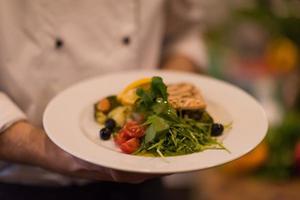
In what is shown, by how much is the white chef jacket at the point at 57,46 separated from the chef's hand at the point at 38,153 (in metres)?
0.03

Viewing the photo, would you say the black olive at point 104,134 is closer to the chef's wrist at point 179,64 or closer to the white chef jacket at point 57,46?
the white chef jacket at point 57,46

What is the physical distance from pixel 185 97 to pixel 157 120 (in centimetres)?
10

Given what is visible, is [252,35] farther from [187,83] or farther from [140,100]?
[140,100]

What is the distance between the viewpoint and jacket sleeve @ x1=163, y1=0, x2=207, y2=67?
1101 millimetres

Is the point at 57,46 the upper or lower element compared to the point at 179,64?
upper

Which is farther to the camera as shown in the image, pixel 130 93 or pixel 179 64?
pixel 179 64

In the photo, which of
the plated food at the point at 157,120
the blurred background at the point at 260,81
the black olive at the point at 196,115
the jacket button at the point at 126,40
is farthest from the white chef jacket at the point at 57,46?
the blurred background at the point at 260,81

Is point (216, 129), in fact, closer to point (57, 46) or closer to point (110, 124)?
point (110, 124)

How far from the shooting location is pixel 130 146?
69 cm

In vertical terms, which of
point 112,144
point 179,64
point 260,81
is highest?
point 112,144

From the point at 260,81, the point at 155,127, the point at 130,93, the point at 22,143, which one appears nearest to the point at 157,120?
the point at 155,127

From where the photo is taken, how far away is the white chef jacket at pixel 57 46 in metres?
0.87

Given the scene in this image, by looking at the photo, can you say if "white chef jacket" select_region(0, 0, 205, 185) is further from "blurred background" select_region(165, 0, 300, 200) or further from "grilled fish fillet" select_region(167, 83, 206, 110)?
"blurred background" select_region(165, 0, 300, 200)

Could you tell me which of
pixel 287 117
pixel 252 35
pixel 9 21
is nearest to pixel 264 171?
pixel 287 117
